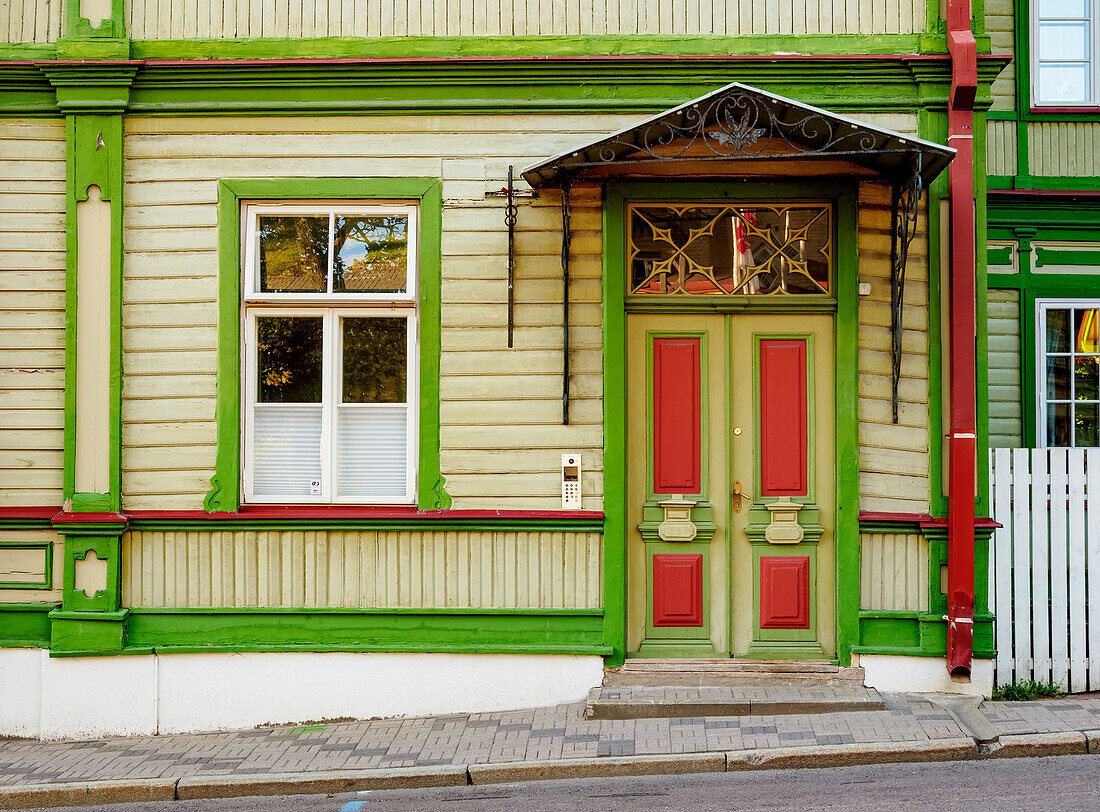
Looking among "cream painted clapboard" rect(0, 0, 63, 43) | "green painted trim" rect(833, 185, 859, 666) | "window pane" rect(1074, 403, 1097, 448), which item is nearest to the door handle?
"green painted trim" rect(833, 185, 859, 666)

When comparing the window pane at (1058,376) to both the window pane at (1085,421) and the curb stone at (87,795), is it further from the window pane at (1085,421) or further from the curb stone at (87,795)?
the curb stone at (87,795)

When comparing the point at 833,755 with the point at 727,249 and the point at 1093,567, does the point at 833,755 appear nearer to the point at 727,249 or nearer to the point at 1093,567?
the point at 1093,567

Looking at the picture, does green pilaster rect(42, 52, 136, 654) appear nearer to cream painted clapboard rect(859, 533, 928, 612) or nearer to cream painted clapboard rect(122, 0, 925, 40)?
cream painted clapboard rect(122, 0, 925, 40)

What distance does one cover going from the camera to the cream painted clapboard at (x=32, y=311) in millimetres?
6402

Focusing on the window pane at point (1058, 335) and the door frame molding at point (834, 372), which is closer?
the door frame molding at point (834, 372)

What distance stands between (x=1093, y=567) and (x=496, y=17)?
5661 mm

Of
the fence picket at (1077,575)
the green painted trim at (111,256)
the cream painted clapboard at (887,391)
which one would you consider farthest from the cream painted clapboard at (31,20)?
the fence picket at (1077,575)

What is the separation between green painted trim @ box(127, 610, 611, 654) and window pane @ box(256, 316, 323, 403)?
1514mm

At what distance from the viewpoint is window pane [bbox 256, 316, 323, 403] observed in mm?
6484

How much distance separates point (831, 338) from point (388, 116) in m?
3.44

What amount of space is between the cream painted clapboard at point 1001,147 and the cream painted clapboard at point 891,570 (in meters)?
4.12

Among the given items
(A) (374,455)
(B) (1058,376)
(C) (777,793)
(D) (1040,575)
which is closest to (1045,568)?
(D) (1040,575)

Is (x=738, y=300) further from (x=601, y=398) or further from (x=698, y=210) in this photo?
(x=601, y=398)


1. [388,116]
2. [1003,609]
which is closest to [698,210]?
[388,116]
